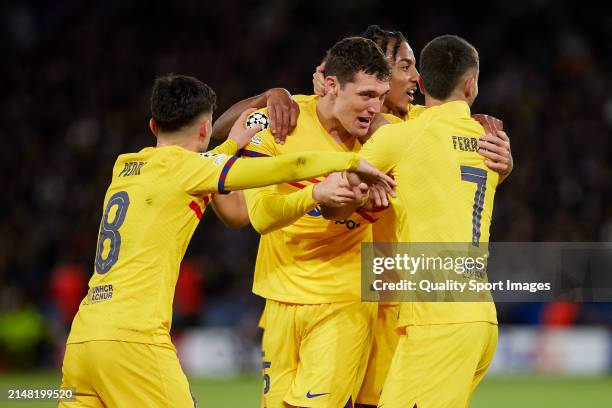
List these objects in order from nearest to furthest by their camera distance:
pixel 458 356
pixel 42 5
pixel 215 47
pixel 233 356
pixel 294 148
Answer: pixel 458 356
pixel 294 148
pixel 233 356
pixel 215 47
pixel 42 5

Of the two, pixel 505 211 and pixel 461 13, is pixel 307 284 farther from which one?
pixel 461 13

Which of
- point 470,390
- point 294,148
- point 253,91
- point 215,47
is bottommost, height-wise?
point 470,390

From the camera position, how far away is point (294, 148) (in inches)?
236

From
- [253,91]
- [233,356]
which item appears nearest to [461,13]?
[253,91]

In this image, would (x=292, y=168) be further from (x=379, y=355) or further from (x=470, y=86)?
(x=379, y=355)

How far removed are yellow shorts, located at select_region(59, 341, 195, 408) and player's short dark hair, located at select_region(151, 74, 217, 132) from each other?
4.03 feet

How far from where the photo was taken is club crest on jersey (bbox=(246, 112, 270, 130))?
6059 millimetres

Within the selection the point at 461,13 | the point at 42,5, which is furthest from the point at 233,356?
the point at 42,5

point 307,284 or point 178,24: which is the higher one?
point 178,24

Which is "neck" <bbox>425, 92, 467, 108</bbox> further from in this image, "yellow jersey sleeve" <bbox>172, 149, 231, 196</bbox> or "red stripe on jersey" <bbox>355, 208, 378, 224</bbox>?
"yellow jersey sleeve" <bbox>172, 149, 231, 196</bbox>

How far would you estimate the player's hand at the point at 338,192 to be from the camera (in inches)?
203

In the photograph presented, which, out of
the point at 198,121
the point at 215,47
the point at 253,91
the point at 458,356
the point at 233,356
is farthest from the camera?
the point at 215,47

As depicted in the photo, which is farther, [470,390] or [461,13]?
[461,13]

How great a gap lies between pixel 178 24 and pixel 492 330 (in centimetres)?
1708
